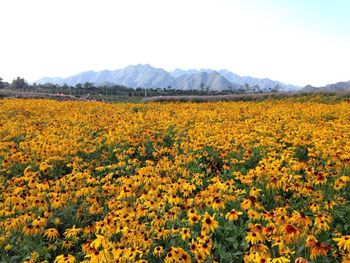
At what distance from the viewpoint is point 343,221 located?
6184 millimetres

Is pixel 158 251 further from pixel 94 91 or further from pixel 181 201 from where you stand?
pixel 94 91

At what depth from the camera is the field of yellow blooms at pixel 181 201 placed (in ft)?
16.6

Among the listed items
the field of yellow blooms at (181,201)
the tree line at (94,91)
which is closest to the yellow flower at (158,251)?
the field of yellow blooms at (181,201)

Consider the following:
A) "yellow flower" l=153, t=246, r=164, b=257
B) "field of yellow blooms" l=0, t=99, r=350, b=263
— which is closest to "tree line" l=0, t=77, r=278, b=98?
"field of yellow blooms" l=0, t=99, r=350, b=263

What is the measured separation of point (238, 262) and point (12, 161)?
7.47 metres

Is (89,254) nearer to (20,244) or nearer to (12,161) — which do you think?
(20,244)

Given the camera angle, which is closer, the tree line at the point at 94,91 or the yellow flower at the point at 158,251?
the yellow flower at the point at 158,251

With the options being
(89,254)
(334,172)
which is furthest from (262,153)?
(89,254)

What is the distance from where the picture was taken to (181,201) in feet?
22.3

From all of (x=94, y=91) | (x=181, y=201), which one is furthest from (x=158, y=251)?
(x=94, y=91)

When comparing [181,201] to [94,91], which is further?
[94,91]

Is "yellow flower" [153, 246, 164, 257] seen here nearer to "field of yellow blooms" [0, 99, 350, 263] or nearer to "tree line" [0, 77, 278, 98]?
"field of yellow blooms" [0, 99, 350, 263]

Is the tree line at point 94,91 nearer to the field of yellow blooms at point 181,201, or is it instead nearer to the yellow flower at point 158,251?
the field of yellow blooms at point 181,201

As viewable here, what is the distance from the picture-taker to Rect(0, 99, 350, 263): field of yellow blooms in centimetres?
506
